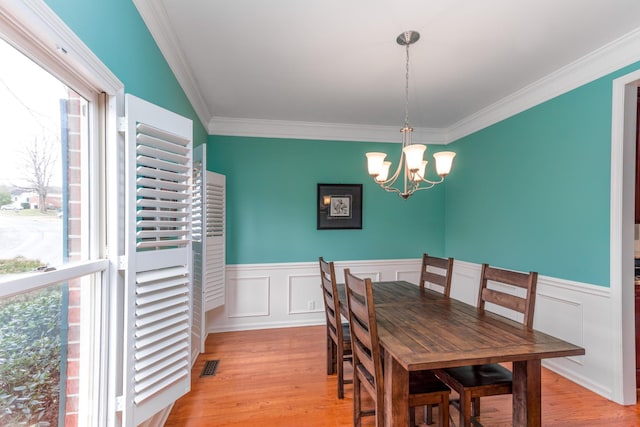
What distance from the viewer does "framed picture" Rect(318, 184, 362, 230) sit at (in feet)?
13.4

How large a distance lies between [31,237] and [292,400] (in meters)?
2.08

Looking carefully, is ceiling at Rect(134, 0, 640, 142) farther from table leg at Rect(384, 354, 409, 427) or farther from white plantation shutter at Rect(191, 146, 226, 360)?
table leg at Rect(384, 354, 409, 427)

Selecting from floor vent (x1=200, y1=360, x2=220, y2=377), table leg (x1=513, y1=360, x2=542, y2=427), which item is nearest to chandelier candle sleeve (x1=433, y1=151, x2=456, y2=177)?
table leg (x1=513, y1=360, x2=542, y2=427)

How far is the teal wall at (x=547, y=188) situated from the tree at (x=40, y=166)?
3427mm

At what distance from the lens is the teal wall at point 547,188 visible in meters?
2.42

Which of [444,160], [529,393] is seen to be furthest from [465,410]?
[444,160]

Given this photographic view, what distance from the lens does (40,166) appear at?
1.04 meters

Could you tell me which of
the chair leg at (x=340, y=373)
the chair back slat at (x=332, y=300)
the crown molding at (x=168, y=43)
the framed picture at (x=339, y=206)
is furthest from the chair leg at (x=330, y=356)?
the crown molding at (x=168, y=43)

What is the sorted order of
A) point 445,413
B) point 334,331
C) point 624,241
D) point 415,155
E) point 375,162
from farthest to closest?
point 334,331 → point 375,162 → point 624,241 → point 415,155 → point 445,413

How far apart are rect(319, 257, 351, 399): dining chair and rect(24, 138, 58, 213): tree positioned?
1.64 m

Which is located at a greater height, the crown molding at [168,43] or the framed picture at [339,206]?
the crown molding at [168,43]

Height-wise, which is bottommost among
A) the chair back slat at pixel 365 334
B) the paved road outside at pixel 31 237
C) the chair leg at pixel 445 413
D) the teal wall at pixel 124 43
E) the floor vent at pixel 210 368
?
the floor vent at pixel 210 368

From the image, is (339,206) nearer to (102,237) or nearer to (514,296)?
(514,296)

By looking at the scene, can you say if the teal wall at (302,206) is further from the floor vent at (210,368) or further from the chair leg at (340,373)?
the chair leg at (340,373)
